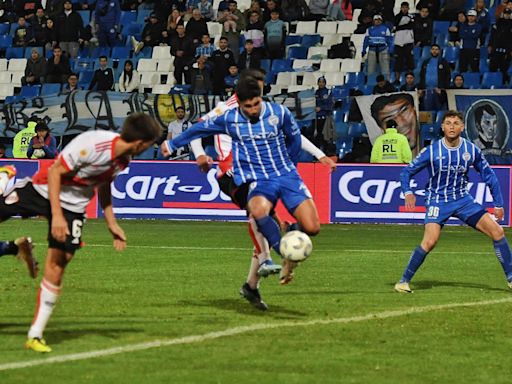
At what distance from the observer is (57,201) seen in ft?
28.7

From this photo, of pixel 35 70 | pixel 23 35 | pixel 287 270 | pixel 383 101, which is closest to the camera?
pixel 287 270

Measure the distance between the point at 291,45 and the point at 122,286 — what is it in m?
17.8

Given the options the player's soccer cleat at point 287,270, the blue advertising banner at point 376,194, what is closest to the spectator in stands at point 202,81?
the blue advertising banner at point 376,194

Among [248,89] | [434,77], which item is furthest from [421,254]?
[434,77]

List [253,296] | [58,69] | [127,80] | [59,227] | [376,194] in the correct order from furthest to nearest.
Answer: [58,69]
[127,80]
[376,194]
[253,296]
[59,227]

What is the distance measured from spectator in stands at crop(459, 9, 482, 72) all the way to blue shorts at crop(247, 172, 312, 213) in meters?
17.2

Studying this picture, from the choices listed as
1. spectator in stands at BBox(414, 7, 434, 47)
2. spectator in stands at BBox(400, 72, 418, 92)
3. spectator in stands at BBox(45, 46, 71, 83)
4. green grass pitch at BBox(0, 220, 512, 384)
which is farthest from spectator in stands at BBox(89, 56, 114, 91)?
green grass pitch at BBox(0, 220, 512, 384)

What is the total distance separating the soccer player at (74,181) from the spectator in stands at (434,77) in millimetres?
17675

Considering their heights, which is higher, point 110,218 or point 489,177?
point 110,218

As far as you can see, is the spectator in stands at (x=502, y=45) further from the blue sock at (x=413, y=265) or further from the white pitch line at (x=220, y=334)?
the white pitch line at (x=220, y=334)

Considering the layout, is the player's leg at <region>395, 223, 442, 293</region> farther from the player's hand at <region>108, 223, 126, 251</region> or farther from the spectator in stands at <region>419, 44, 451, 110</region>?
the spectator in stands at <region>419, 44, 451, 110</region>

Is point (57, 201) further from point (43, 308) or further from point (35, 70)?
point (35, 70)

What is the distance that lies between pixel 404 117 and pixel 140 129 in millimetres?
17386

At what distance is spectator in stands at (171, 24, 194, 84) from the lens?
30.0 meters
